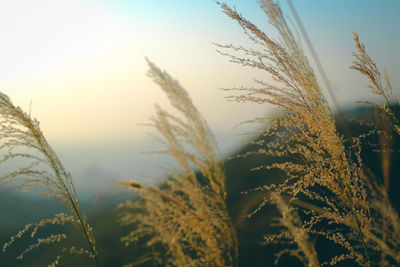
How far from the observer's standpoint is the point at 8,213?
18531mm

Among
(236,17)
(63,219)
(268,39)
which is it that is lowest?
(63,219)

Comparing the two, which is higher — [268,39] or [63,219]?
[268,39]

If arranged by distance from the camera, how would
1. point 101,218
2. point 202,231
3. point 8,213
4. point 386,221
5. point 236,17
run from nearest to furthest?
point 236,17
point 202,231
point 386,221
point 101,218
point 8,213

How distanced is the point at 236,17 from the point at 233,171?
22.5 ft

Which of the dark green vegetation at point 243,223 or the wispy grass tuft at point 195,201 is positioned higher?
the wispy grass tuft at point 195,201

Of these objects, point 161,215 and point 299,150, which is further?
point 161,215

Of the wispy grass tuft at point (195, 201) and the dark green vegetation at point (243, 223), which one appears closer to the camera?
the wispy grass tuft at point (195, 201)

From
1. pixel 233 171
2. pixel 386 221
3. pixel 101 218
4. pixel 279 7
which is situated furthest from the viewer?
pixel 101 218

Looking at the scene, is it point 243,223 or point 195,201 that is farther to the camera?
point 243,223

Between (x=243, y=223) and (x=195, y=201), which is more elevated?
(x=195, y=201)

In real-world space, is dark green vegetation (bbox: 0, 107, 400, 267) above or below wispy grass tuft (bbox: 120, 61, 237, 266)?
below

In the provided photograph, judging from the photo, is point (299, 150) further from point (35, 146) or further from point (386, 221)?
point (35, 146)

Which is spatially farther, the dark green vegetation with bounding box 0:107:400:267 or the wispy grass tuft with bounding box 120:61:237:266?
the dark green vegetation with bounding box 0:107:400:267

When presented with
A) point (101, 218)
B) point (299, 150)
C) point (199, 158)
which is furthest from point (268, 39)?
point (101, 218)
